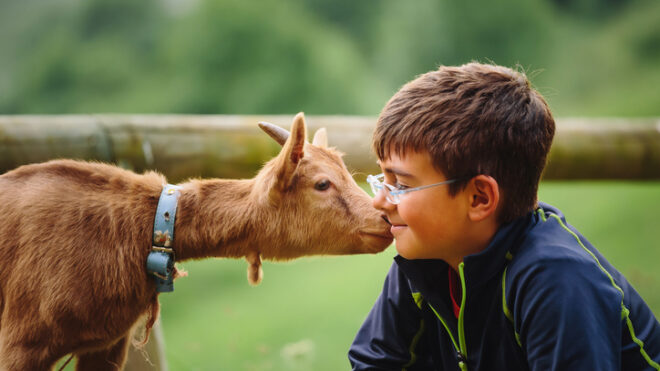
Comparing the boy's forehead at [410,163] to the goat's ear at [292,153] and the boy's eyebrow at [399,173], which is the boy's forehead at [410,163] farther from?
the goat's ear at [292,153]

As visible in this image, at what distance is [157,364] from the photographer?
2846 millimetres

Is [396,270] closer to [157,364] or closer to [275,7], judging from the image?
[157,364]

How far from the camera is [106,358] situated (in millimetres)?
2277

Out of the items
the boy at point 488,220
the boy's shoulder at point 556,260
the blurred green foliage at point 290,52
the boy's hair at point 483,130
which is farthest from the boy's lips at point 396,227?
the blurred green foliage at point 290,52

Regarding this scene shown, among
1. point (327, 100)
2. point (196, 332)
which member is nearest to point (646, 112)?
point (327, 100)

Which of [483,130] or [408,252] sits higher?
[483,130]

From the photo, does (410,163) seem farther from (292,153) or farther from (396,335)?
(396,335)

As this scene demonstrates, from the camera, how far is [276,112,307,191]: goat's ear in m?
2.10

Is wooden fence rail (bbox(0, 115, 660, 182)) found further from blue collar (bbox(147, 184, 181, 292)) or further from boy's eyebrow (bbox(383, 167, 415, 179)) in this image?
boy's eyebrow (bbox(383, 167, 415, 179))

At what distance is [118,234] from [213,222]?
324mm

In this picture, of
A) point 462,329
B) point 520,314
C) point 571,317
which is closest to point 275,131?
point 462,329

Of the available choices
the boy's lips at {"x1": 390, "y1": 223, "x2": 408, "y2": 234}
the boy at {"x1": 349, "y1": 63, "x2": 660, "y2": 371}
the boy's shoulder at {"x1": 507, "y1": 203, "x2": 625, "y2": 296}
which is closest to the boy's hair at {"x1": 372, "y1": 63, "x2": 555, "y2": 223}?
the boy at {"x1": 349, "y1": 63, "x2": 660, "y2": 371}

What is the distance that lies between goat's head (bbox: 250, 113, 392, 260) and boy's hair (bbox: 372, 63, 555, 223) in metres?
0.34

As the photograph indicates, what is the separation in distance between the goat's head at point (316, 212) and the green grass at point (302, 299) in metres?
0.81
